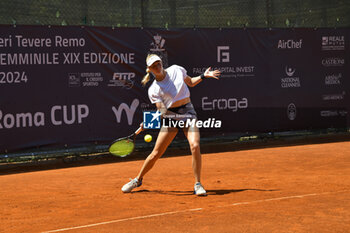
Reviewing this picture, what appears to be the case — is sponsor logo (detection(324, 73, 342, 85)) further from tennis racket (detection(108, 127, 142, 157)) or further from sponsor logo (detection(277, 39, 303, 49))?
tennis racket (detection(108, 127, 142, 157))

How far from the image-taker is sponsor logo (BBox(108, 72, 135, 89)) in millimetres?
11730

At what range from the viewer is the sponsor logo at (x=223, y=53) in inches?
509

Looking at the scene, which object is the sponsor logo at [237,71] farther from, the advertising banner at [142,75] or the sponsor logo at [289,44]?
the sponsor logo at [289,44]

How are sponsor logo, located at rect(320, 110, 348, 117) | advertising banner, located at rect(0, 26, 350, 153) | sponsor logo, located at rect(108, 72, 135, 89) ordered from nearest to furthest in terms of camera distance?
advertising banner, located at rect(0, 26, 350, 153) < sponsor logo, located at rect(108, 72, 135, 89) < sponsor logo, located at rect(320, 110, 348, 117)

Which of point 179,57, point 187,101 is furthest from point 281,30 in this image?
point 187,101

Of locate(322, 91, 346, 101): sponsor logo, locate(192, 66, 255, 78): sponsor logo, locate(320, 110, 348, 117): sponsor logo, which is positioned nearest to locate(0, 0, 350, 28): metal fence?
locate(192, 66, 255, 78): sponsor logo

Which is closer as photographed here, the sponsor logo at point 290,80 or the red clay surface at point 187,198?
the red clay surface at point 187,198

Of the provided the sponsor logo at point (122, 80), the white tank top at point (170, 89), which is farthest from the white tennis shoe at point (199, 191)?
the sponsor logo at point (122, 80)

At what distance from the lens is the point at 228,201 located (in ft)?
22.2

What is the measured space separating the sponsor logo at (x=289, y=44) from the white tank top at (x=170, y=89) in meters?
6.87

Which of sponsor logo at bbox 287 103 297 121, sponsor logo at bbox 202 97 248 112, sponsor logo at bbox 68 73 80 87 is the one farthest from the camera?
sponsor logo at bbox 287 103 297 121

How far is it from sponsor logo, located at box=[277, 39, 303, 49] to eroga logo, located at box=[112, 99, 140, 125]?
3901 mm

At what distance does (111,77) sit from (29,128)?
1.94m

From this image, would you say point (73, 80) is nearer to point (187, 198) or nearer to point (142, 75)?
point (142, 75)
